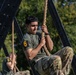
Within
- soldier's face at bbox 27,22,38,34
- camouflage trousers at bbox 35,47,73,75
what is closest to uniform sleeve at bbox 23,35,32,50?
soldier's face at bbox 27,22,38,34

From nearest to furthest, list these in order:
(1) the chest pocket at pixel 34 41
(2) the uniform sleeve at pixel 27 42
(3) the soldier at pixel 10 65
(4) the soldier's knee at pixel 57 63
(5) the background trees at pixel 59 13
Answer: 1. (4) the soldier's knee at pixel 57 63
2. (2) the uniform sleeve at pixel 27 42
3. (1) the chest pocket at pixel 34 41
4. (3) the soldier at pixel 10 65
5. (5) the background trees at pixel 59 13

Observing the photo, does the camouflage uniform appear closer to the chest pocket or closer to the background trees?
the chest pocket

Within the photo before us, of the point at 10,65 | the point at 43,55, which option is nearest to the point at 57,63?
the point at 43,55

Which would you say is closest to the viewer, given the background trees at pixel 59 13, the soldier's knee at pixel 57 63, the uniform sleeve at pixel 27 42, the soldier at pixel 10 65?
the soldier's knee at pixel 57 63

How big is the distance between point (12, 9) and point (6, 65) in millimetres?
1074

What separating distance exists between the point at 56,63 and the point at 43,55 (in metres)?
0.42

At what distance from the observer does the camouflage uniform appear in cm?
550

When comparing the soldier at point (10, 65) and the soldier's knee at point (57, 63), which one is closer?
the soldier's knee at point (57, 63)

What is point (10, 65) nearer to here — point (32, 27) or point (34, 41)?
point (34, 41)

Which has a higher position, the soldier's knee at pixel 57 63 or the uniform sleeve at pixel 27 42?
the uniform sleeve at pixel 27 42

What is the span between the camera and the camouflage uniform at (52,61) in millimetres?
5500

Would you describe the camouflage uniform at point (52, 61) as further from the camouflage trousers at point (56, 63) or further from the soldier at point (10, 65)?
the soldier at point (10, 65)

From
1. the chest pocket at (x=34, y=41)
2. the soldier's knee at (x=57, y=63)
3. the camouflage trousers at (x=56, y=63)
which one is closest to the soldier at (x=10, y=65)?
the chest pocket at (x=34, y=41)

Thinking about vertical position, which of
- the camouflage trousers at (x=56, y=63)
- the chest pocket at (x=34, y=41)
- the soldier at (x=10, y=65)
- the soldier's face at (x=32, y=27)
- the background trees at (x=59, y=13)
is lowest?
the background trees at (x=59, y=13)
